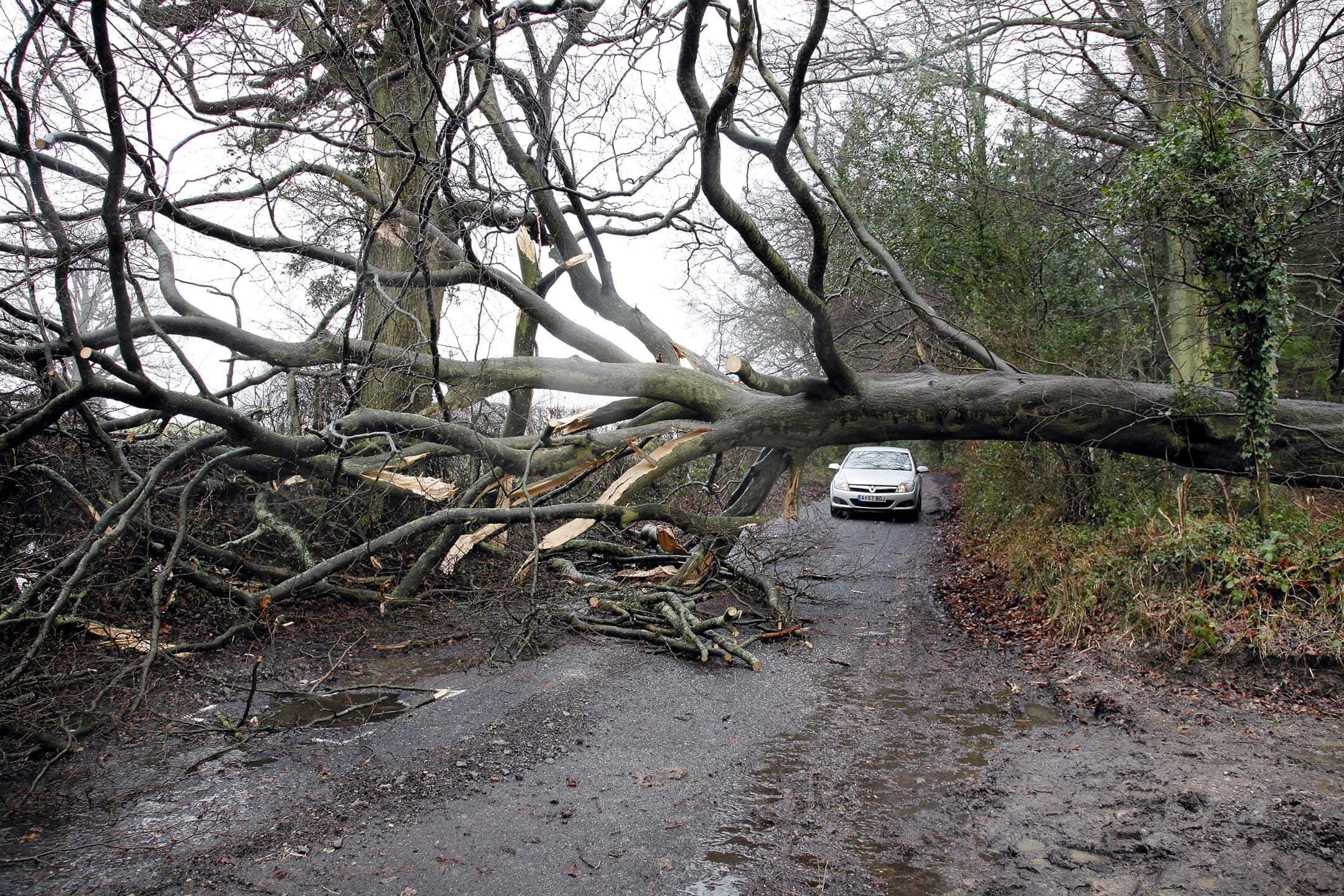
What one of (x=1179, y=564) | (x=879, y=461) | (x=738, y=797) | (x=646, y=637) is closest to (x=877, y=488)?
Answer: (x=879, y=461)

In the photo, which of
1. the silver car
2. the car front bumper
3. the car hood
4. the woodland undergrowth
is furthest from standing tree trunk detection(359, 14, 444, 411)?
the car hood

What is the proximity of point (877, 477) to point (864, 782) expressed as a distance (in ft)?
41.2

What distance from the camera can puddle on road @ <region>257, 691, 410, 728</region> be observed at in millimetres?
5309

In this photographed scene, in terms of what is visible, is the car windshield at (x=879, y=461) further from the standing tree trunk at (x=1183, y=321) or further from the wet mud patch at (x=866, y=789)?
the wet mud patch at (x=866, y=789)

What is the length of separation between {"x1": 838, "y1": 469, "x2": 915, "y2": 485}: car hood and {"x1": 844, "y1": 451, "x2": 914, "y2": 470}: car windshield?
209 mm

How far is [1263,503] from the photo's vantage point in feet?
22.9

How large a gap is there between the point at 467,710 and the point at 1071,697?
4.51 m

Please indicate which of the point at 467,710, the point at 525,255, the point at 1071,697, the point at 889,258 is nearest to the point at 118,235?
the point at 467,710

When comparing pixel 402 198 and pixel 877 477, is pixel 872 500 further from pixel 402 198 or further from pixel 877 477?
pixel 402 198

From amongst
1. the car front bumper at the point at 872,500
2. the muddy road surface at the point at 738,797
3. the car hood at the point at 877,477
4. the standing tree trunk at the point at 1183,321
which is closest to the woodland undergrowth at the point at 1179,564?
the muddy road surface at the point at 738,797

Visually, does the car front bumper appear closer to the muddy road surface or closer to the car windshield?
the car windshield

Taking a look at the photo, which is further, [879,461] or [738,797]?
[879,461]

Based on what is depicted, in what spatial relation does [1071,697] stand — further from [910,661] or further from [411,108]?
[411,108]

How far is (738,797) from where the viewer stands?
4.31m
